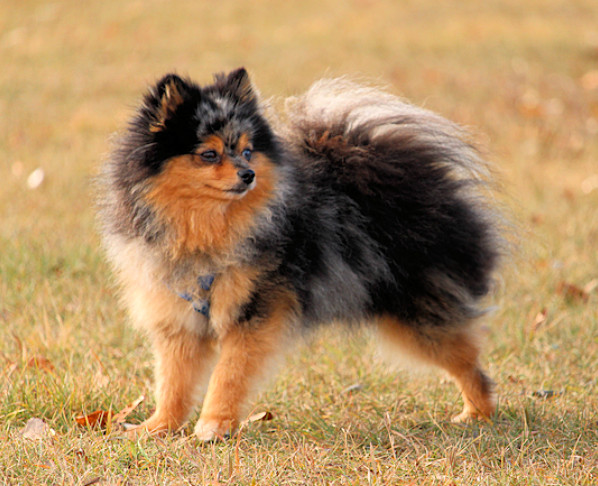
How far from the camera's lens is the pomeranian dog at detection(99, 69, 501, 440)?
346cm

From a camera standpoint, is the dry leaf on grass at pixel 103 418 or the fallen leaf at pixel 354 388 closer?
the dry leaf on grass at pixel 103 418

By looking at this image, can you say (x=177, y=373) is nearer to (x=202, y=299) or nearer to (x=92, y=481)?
(x=202, y=299)

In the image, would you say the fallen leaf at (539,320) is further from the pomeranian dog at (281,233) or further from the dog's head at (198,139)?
the dog's head at (198,139)

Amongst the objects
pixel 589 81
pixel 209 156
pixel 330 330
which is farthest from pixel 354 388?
pixel 589 81

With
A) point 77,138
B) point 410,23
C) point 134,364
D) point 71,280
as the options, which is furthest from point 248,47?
point 134,364

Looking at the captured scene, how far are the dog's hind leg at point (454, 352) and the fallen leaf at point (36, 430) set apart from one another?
67.1 inches

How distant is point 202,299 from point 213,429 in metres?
0.59

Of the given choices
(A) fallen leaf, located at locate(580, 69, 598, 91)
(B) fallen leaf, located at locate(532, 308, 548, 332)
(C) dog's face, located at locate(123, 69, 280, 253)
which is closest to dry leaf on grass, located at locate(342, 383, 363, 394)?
(C) dog's face, located at locate(123, 69, 280, 253)

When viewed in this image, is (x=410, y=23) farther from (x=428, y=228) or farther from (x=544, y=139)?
(x=428, y=228)

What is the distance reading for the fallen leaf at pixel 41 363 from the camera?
4029mm

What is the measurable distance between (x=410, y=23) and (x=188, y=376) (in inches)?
482

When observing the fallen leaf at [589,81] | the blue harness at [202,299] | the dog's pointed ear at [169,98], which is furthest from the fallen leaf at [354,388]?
the fallen leaf at [589,81]

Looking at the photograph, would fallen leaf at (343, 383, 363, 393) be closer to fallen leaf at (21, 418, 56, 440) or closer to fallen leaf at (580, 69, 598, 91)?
fallen leaf at (21, 418, 56, 440)

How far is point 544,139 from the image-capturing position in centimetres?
1009
